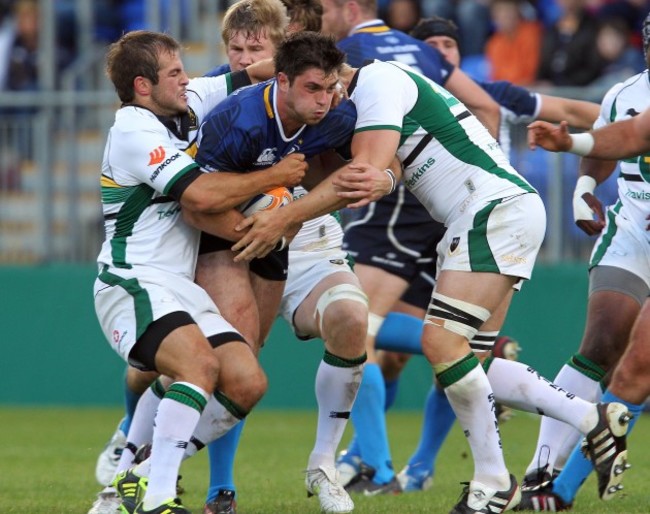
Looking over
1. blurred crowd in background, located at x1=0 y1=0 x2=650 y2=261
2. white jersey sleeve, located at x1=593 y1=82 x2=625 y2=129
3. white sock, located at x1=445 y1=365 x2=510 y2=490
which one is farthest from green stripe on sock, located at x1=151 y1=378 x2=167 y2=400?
blurred crowd in background, located at x1=0 y1=0 x2=650 y2=261

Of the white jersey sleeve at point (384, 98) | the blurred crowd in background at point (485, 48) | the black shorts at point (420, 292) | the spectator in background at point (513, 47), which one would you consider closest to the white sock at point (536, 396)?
the white jersey sleeve at point (384, 98)

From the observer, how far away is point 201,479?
27.2 feet

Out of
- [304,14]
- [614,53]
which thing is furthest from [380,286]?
[614,53]

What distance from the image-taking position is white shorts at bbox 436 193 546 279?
608 cm

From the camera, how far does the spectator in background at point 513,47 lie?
14414 mm

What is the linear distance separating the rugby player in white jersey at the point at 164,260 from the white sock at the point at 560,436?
1.69 metres

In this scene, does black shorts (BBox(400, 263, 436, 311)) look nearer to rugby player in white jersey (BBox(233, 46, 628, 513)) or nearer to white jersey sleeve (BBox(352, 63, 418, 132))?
rugby player in white jersey (BBox(233, 46, 628, 513))

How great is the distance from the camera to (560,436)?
6.84 metres

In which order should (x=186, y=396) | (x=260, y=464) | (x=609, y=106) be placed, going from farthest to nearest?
(x=260, y=464)
(x=609, y=106)
(x=186, y=396)

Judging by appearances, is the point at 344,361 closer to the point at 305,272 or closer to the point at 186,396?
the point at 305,272

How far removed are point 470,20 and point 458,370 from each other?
9.85 metres

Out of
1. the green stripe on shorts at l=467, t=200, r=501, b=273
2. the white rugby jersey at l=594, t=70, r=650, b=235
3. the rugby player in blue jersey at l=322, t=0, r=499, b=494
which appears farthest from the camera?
the rugby player in blue jersey at l=322, t=0, r=499, b=494

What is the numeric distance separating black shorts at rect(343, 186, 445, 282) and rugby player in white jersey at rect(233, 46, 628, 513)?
6.69 feet

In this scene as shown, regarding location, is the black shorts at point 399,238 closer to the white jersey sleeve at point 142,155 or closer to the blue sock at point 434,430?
the blue sock at point 434,430
